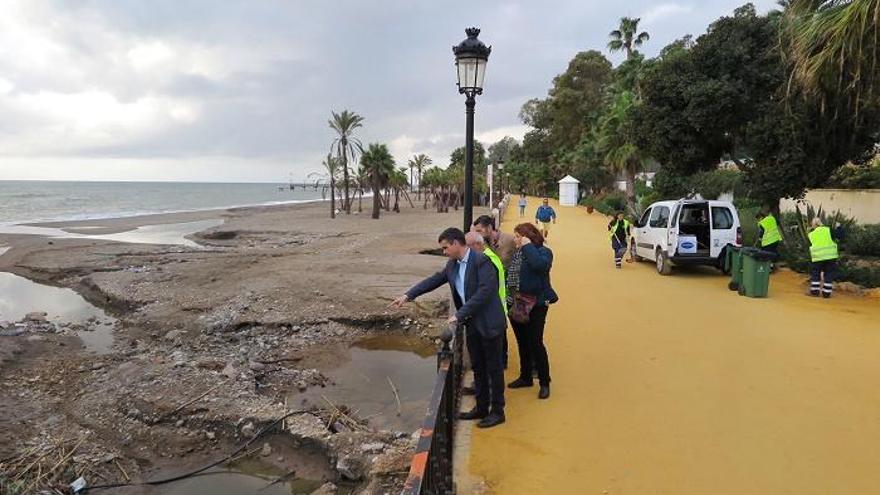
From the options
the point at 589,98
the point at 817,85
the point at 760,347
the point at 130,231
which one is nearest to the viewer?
the point at 760,347

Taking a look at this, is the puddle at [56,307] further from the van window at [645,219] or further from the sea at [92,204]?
the sea at [92,204]

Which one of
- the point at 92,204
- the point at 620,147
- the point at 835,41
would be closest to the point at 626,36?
the point at 620,147

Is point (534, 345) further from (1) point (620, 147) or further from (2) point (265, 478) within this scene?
(1) point (620, 147)

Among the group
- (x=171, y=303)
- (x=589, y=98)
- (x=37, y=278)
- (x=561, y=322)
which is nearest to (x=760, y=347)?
(x=561, y=322)

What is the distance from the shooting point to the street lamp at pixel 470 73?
7211mm

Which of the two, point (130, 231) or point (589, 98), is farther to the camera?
point (589, 98)

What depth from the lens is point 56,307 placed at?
14.3 m

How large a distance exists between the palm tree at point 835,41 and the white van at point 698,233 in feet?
14.5

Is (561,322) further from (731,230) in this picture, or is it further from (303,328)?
(731,230)

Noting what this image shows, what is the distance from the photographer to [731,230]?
42.1 ft

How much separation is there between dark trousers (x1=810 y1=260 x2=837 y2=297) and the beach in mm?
6956

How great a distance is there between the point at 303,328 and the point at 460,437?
6571 millimetres

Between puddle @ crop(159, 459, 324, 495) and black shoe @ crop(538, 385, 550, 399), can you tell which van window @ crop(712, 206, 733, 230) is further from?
puddle @ crop(159, 459, 324, 495)

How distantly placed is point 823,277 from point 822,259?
1.41 feet
